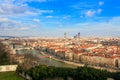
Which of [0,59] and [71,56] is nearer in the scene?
[0,59]

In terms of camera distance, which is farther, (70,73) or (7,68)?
(7,68)

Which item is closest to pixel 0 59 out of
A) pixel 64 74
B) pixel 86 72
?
pixel 64 74

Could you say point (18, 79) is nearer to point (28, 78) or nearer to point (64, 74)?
point (28, 78)

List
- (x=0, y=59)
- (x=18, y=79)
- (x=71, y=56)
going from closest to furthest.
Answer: (x=18, y=79) < (x=0, y=59) < (x=71, y=56)

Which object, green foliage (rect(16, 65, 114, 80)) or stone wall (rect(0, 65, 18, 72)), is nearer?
green foliage (rect(16, 65, 114, 80))

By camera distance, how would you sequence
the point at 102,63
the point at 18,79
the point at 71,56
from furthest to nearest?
the point at 71,56 → the point at 102,63 → the point at 18,79

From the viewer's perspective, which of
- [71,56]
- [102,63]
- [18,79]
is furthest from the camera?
[71,56]

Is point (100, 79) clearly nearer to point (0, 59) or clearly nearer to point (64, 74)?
point (64, 74)

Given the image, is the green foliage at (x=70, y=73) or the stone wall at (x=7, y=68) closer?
the green foliage at (x=70, y=73)

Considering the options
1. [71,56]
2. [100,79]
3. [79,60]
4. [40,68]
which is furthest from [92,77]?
[71,56]
